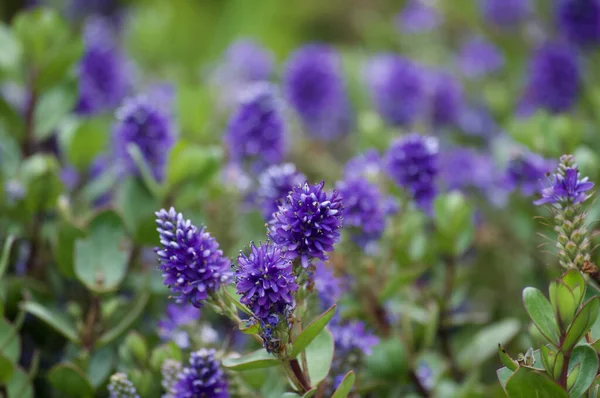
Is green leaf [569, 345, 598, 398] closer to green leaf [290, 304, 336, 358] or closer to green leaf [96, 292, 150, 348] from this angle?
green leaf [290, 304, 336, 358]

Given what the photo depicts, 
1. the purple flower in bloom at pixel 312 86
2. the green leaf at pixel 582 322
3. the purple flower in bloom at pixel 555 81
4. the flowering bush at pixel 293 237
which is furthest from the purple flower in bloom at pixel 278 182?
the purple flower in bloom at pixel 555 81

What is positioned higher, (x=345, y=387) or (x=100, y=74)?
(x=100, y=74)

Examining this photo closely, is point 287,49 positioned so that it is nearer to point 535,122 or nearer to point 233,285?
point 535,122

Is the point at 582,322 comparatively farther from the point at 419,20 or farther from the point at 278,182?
the point at 419,20

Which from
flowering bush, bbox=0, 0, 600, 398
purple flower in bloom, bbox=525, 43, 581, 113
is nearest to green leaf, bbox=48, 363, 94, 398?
flowering bush, bbox=0, 0, 600, 398

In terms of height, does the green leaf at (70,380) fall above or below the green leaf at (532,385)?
above

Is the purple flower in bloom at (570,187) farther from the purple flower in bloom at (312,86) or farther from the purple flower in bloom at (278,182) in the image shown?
the purple flower in bloom at (312,86)

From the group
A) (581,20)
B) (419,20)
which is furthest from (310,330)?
(419,20)
